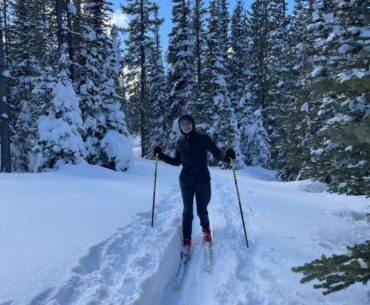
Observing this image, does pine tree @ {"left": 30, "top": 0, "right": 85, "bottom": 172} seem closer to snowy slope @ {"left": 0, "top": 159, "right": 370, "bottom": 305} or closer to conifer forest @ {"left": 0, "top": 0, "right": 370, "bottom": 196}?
conifer forest @ {"left": 0, "top": 0, "right": 370, "bottom": 196}

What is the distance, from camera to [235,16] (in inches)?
1517

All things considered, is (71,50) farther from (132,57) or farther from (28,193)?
(132,57)

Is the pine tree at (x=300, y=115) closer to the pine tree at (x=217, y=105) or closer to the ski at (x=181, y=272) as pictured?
the pine tree at (x=217, y=105)

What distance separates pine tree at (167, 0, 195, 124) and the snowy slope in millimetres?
21604

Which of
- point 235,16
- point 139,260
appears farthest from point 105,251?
point 235,16

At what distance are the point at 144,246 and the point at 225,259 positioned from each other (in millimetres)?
1478

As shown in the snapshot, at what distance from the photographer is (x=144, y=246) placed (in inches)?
275

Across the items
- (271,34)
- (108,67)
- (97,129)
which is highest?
(271,34)

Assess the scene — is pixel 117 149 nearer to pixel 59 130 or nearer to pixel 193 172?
pixel 59 130

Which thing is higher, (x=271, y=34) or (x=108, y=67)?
(x=271, y=34)

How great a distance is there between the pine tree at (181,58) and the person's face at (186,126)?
2369 cm

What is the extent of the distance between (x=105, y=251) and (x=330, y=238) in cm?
459

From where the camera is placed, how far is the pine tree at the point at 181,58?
31734mm

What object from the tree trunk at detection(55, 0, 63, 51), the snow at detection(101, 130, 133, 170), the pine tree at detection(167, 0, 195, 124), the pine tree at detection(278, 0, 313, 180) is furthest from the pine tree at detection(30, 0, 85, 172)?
the pine tree at detection(167, 0, 195, 124)
